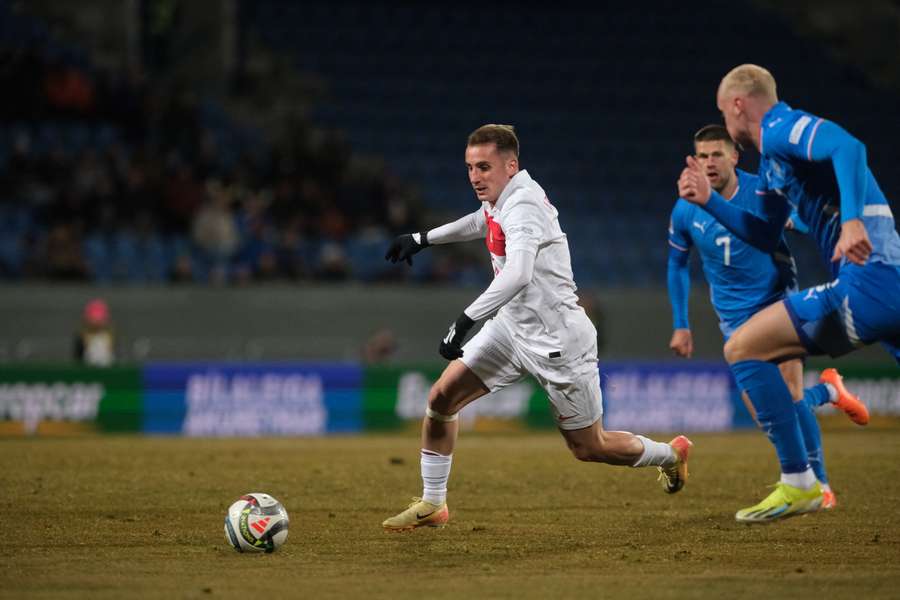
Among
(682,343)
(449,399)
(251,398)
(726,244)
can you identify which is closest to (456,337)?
(449,399)

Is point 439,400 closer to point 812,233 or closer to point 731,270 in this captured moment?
point 812,233

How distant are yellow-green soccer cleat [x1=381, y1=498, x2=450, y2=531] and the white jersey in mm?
1337

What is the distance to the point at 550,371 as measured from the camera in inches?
320

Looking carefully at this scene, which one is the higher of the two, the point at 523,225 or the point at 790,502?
the point at 523,225

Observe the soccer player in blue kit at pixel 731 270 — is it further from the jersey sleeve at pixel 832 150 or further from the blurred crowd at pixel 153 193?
the blurred crowd at pixel 153 193

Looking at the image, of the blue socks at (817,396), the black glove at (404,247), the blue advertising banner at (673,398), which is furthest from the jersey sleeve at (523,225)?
the blue advertising banner at (673,398)

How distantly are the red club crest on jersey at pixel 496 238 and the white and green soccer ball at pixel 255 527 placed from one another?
7.32ft

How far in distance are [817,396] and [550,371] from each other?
110 inches

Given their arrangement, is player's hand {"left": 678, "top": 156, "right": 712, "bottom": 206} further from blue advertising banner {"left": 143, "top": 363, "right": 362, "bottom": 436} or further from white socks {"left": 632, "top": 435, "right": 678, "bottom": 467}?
blue advertising banner {"left": 143, "top": 363, "right": 362, "bottom": 436}

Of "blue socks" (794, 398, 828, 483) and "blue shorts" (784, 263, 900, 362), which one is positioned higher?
"blue shorts" (784, 263, 900, 362)

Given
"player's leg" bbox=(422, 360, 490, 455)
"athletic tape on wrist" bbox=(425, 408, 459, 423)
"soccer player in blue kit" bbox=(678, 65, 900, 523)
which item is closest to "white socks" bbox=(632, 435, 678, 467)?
"soccer player in blue kit" bbox=(678, 65, 900, 523)

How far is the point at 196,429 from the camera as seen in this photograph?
18422 millimetres

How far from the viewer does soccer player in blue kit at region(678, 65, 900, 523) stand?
689cm

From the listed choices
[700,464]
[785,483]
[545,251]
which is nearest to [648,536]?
[785,483]
